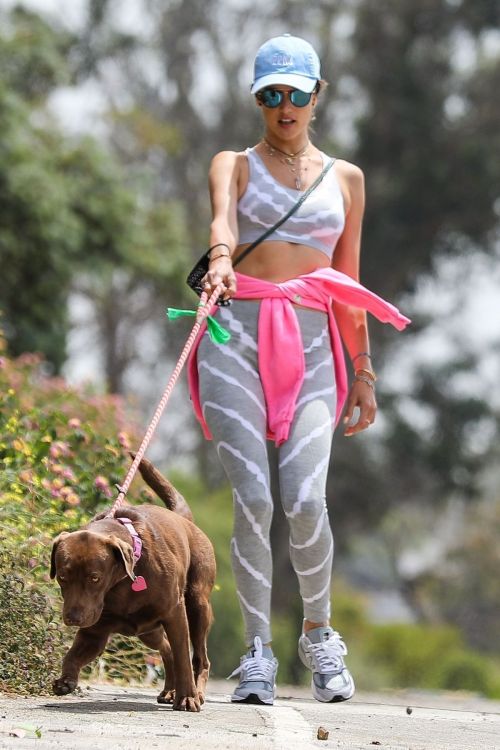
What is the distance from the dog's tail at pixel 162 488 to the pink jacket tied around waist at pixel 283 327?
327 millimetres

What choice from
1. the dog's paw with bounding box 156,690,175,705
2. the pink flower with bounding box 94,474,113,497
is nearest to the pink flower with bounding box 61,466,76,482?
the pink flower with bounding box 94,474,113,497

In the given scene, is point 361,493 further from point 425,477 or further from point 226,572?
point 226,572

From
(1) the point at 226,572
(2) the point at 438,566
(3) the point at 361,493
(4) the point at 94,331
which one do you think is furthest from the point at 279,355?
(2) the point at 438,566

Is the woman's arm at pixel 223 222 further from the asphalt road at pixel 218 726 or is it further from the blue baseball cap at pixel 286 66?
the asphalt road at pixel 218 726

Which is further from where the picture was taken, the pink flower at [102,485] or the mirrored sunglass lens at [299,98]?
the pink flower at [102,485]

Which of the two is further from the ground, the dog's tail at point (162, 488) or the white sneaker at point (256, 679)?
the dog's tail at point (162, 488)

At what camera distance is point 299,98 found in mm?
5840

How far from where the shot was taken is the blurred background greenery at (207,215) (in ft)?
63.5

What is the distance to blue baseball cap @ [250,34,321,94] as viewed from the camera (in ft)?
19.1

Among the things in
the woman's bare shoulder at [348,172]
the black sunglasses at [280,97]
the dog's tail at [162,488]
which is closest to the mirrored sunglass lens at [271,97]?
the black sunglasses at [280,97]

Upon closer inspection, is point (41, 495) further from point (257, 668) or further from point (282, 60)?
point (282, 60)

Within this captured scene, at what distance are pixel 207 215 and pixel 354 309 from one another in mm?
27116

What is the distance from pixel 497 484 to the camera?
53469 millimetres

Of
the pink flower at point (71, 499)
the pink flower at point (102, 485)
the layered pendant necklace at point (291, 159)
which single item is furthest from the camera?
the pink flower at point (102, 485)
